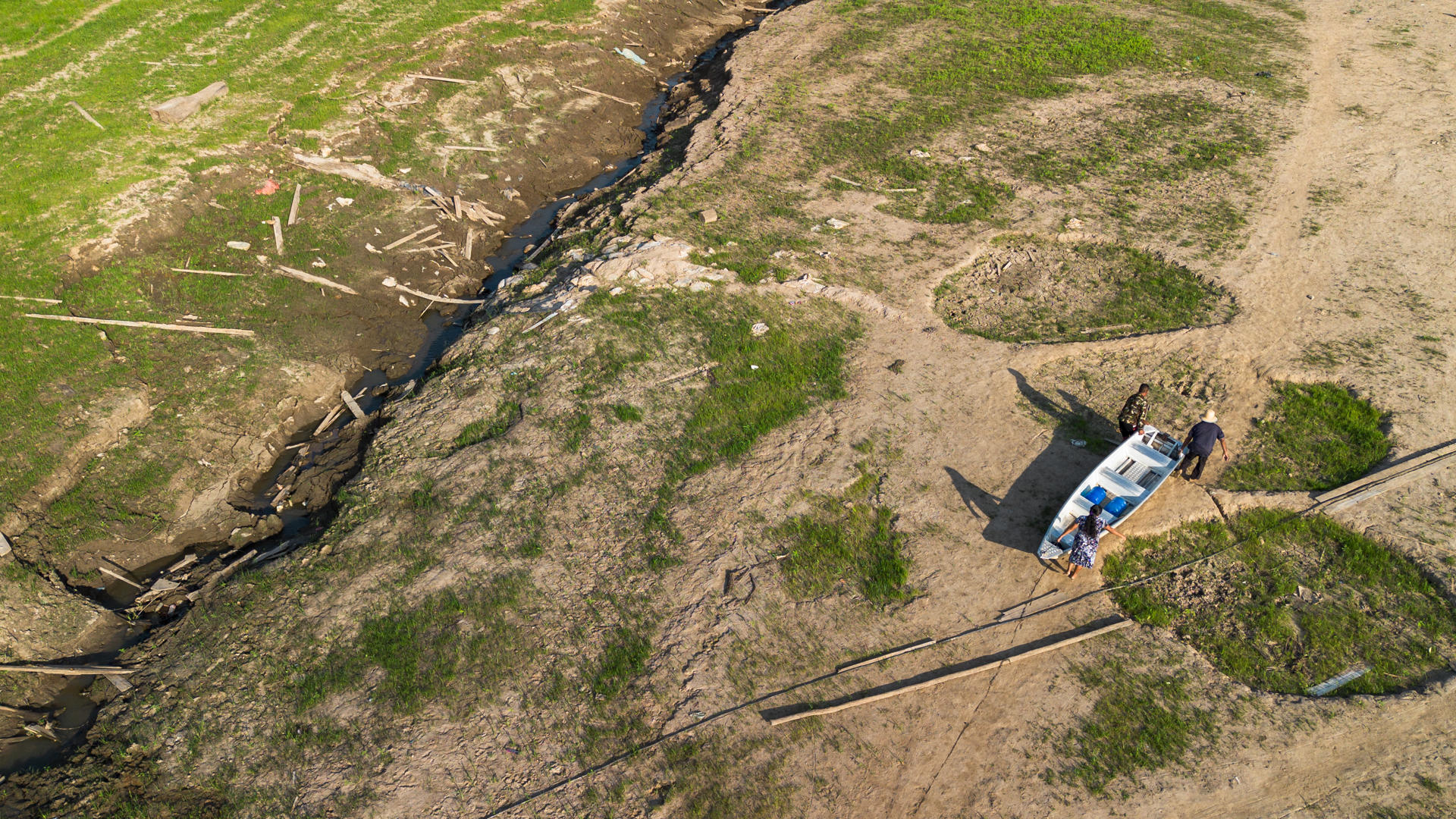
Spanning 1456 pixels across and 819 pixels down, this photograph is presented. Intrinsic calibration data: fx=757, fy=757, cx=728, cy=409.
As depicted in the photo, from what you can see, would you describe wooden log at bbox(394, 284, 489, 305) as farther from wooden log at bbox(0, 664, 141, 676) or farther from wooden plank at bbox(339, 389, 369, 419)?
wooden log at bbox(0, 664, 141, 676)

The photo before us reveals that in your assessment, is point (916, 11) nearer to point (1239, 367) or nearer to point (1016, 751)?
point (1239, 367)

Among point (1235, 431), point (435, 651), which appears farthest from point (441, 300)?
point (1235, 431)

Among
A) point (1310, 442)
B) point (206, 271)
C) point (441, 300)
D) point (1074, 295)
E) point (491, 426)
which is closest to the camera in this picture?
point (1310, 442)

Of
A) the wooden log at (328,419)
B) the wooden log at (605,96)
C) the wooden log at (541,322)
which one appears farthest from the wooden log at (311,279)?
the wooden log at (605,96)

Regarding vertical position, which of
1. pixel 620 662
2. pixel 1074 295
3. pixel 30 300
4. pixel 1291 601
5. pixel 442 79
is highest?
pixel 442 79

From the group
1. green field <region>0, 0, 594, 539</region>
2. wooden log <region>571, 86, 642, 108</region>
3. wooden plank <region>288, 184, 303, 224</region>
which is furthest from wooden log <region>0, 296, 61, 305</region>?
wooden log <region>571, 86, 642, 108</region>

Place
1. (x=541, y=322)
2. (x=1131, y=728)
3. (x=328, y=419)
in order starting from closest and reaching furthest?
(x=1131, y=728)
(x=328, y=419)
(x=541, y=322)

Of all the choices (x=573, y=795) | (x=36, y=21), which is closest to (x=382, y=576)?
(x=573, y=795)

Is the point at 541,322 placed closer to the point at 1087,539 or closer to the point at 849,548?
the point at 849,548
